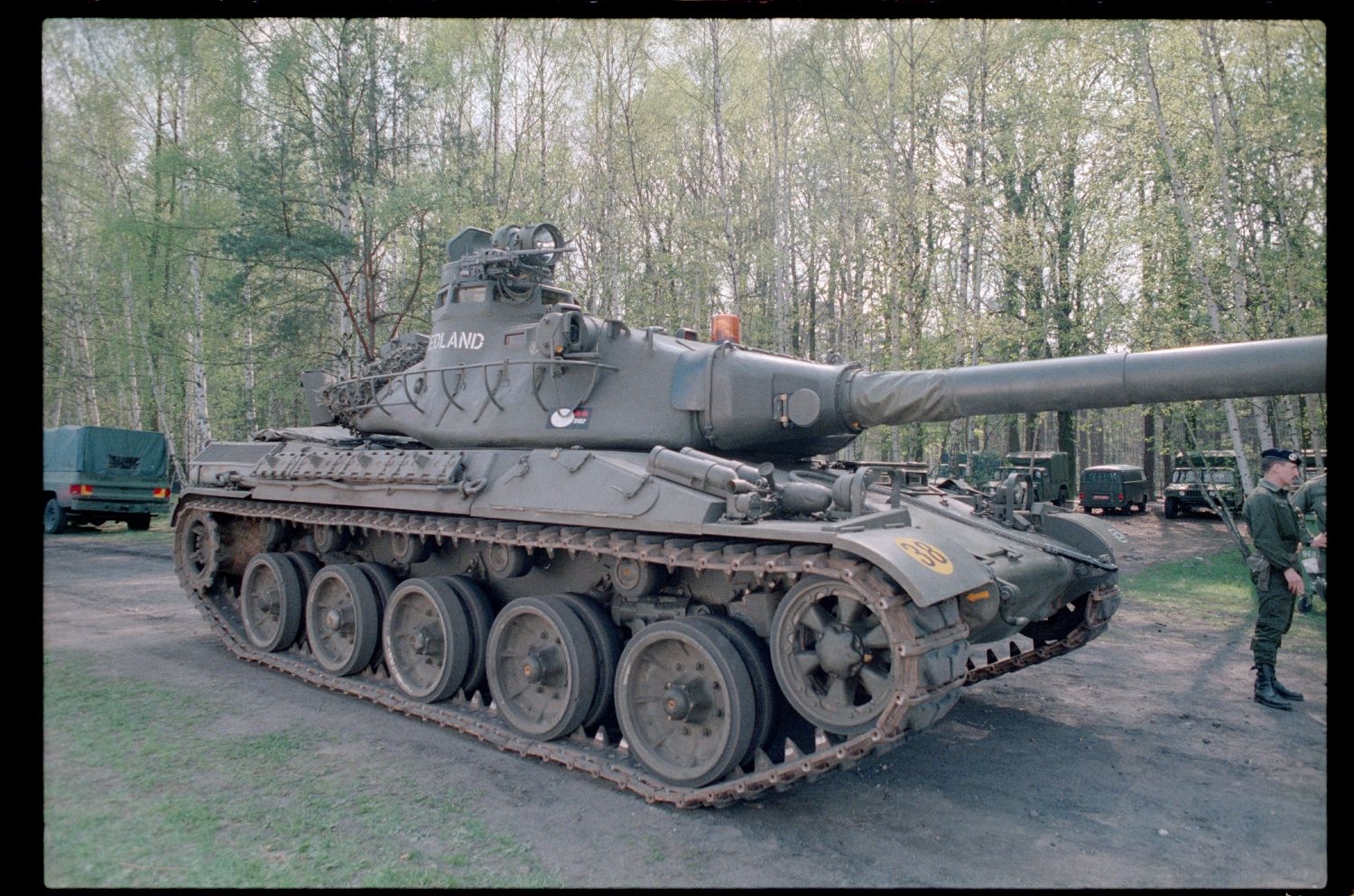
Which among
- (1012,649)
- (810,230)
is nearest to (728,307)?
(810,230)

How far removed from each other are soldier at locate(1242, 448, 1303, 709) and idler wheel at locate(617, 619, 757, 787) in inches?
215

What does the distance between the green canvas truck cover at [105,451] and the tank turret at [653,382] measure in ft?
54.2

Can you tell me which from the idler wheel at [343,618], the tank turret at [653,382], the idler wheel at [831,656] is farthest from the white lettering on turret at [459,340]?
the idler wheel at [831,656]

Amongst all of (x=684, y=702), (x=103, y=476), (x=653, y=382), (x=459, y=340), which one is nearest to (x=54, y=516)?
(x=103, y=476)

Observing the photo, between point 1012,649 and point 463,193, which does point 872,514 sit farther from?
point 463,193

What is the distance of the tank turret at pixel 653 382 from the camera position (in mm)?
5633

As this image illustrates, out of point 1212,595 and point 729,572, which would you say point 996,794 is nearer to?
point 729,572

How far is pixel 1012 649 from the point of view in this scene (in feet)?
28.3

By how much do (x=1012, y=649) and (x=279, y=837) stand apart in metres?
6.62

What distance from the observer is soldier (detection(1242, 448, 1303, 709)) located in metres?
→ 8.07

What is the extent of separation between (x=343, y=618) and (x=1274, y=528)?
899cm

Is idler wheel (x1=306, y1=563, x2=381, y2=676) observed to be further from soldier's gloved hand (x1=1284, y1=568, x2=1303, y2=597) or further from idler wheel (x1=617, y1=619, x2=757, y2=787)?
soldier's gloved hand (x1=1284, y1=568, x2=1303, y2=597)

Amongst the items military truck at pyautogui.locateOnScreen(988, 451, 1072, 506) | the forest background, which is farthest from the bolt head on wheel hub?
military truck at pyautogui.locateOnScreen(988, 451, 1072, 506)

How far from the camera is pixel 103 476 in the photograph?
74.3 feet
